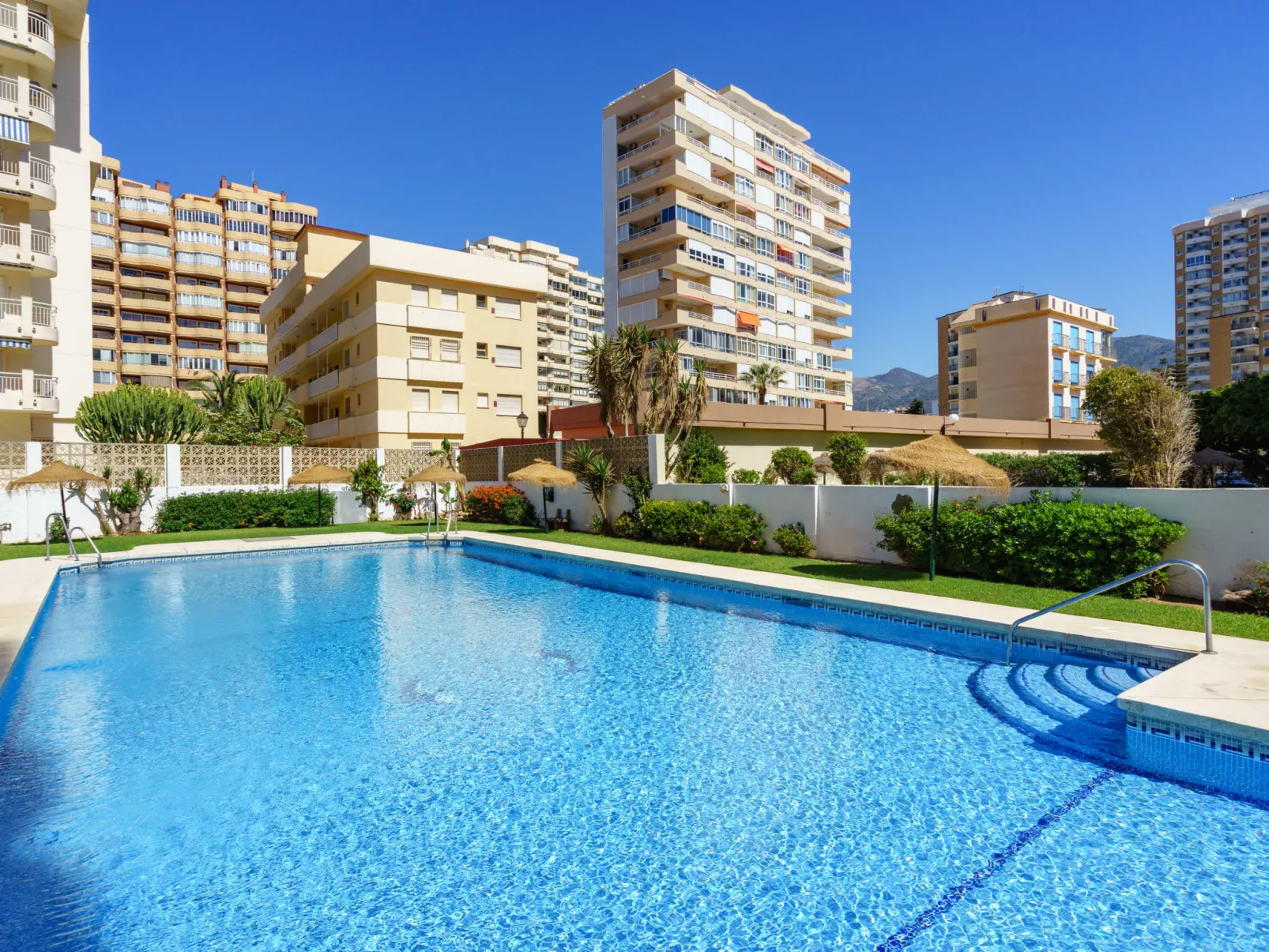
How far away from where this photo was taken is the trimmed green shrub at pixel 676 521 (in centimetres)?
1767

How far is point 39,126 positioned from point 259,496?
724 inches

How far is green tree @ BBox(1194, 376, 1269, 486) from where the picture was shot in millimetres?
29109

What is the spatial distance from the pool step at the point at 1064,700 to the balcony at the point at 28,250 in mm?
34923

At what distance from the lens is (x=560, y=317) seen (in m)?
92.9

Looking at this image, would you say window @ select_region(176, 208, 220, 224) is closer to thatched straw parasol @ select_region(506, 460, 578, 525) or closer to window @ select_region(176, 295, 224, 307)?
window @ select_region(176, 295, 224, 307)

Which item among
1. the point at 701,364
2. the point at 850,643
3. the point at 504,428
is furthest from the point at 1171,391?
the point at 504,428

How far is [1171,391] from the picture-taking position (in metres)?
22.1

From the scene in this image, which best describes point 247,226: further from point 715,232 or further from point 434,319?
point 715,232

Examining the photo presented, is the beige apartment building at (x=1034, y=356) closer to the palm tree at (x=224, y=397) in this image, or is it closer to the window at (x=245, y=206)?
the palm tree at (x=224, y=397)

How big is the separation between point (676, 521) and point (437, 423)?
19273 millimetres

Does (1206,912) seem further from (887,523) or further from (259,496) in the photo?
(259,496)

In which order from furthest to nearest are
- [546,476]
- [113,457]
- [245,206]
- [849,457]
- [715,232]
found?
[245,206] < [715,232] < [849,457] < [113,457] < [546,476]

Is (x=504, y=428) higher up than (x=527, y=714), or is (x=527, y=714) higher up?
Result: (x=504, y=428)

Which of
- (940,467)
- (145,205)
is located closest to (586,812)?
(940,467)
